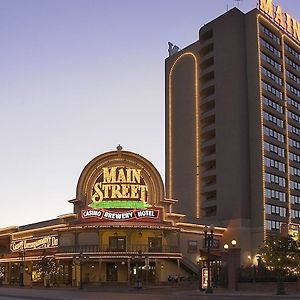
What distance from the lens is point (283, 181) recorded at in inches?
4407

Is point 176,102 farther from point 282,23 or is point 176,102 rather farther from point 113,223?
point 113,223

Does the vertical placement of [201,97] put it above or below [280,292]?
above

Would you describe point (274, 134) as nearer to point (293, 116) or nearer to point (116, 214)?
point (293, 116)

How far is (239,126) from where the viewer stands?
106m

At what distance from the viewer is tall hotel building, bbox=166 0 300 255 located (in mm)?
103688

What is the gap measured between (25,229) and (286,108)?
5572cm

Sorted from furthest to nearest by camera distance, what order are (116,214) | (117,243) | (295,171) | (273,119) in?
(295,171), (273,119), (117,243), (116,214)

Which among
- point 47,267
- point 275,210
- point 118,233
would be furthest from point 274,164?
point 47,267

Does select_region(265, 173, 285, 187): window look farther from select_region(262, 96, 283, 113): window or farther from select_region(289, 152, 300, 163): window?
select_region(262, 96, 283, 113): window

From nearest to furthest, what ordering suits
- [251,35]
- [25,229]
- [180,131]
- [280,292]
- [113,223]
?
[280,292]
[113,223]
[25,229]
[251,35]
[180,131]

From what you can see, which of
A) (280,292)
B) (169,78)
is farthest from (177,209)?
(280,292)

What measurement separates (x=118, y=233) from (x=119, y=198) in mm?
5062

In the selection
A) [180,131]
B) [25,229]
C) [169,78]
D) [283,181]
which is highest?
[169,78]

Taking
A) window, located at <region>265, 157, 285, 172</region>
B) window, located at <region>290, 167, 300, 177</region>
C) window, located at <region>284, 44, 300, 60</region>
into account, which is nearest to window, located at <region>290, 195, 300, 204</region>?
window, located at <region>290, 167, 300, 177</region>
